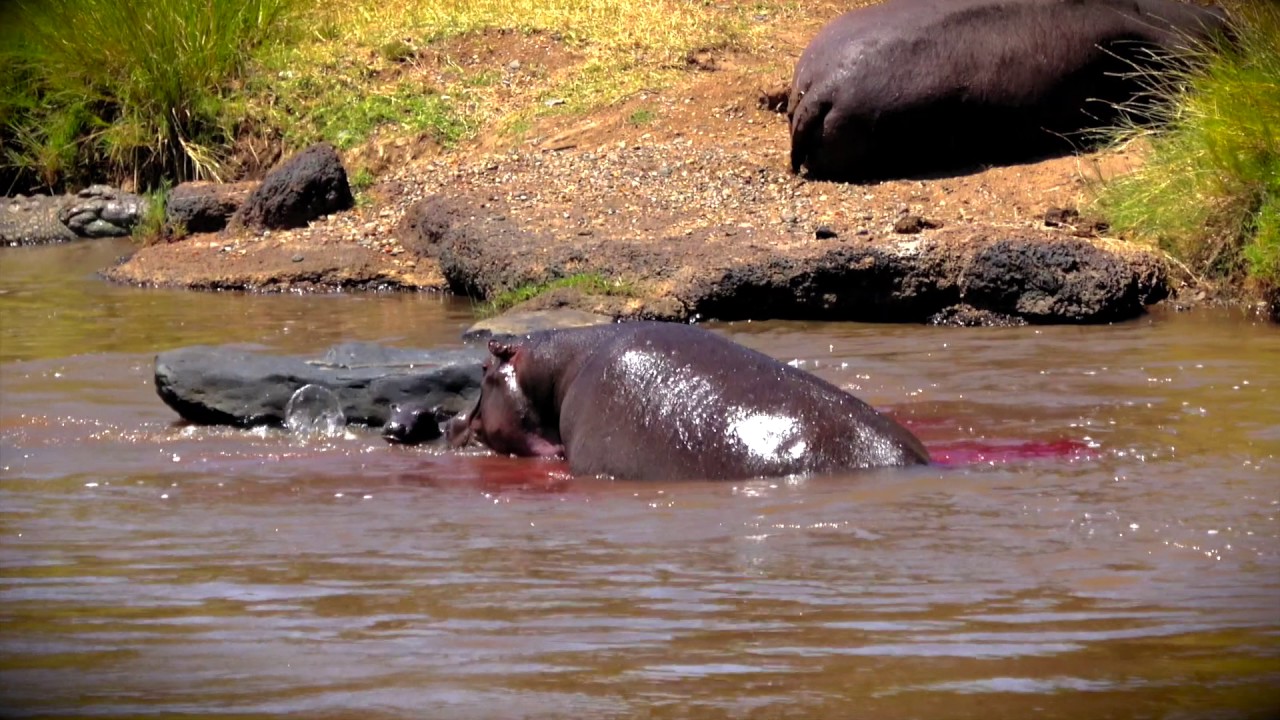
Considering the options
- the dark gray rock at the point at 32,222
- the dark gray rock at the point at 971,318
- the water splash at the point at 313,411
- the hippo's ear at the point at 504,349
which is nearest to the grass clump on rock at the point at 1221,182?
the dark gray rock at the point at 971,318

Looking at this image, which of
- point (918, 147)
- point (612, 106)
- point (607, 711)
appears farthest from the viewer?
point (612, 106)

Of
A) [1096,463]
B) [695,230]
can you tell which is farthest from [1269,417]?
[695,230]

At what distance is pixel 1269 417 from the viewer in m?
6.51

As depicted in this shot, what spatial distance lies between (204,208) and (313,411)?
6.09 metres

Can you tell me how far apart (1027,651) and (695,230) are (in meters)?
6.82

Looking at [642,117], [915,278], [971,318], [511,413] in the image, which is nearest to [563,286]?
[915,278]

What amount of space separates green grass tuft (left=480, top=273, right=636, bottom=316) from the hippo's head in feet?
9.94

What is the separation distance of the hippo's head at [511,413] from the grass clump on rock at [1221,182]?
4517mm

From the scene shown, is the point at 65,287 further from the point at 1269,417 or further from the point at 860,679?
the point at 860,679

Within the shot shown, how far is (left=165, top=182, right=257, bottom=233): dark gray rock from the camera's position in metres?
12.7

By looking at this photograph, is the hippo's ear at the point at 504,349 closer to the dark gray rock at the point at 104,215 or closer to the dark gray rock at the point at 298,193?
the dark gray rock at the point at 298,193

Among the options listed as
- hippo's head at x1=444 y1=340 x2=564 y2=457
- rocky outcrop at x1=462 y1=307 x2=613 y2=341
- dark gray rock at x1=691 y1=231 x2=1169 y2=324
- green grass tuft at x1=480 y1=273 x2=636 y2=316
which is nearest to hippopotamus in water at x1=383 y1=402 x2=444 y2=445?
hippo's head at x1=444 y1=340 x2=564 y2=457

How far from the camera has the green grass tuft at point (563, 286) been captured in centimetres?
953

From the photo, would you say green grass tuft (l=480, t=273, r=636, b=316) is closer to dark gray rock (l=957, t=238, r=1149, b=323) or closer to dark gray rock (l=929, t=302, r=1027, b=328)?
dark gray rock (l=929, t=302, r=1027, b=328)
